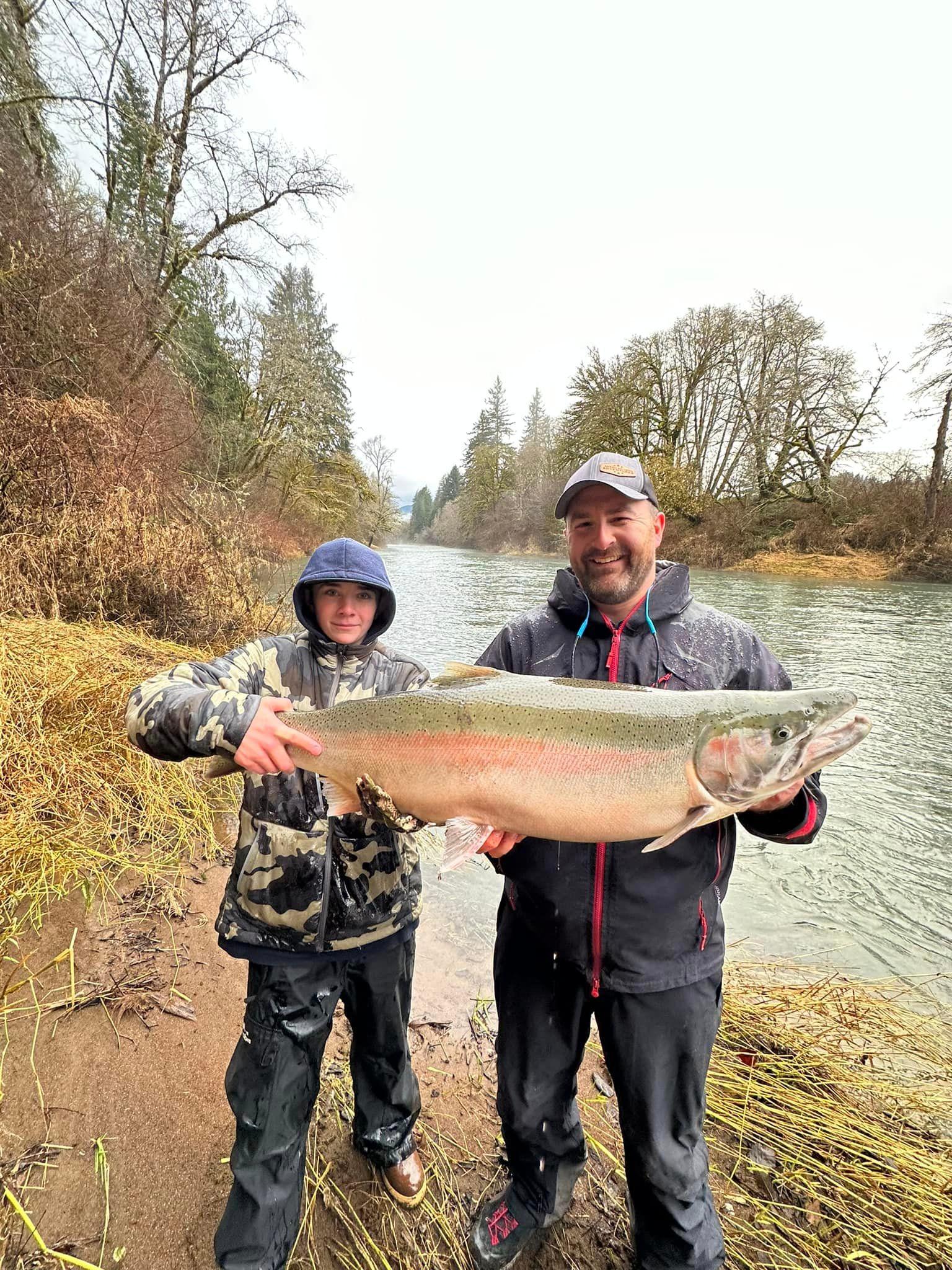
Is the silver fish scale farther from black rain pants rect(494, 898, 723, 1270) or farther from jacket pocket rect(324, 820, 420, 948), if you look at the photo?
black rain pants rect(494, 898, 723, 1270)

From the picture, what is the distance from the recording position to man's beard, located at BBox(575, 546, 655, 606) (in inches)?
79.0

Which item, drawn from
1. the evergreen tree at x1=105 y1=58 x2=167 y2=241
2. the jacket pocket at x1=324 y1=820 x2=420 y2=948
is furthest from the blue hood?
the evergreen tree at x1=105 y1=58 x2=167 y2=241

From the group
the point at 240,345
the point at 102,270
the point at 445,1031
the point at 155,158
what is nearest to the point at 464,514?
the point at 240,345

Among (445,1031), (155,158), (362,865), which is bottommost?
(445,1031)

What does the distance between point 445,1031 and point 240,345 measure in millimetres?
24391

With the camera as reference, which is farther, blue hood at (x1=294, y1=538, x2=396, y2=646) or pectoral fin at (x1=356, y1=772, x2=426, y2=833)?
blue hood at (x1=294, y1=538, x2=396, y2=646)

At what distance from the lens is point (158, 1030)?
2613 mm

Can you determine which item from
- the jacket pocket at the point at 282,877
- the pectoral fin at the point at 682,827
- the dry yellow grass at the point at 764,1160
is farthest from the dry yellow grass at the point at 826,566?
the jacket pocket at the point at 282,877

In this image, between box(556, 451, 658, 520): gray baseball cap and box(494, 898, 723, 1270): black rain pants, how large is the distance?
1.64 m

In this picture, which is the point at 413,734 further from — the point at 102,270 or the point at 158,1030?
the point at 102,270

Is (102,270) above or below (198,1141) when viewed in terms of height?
above

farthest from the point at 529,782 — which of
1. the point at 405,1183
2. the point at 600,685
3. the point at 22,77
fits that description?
the point at 22,77

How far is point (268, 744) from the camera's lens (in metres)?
1.82

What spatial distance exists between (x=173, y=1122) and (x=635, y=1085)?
1908 millimetres
